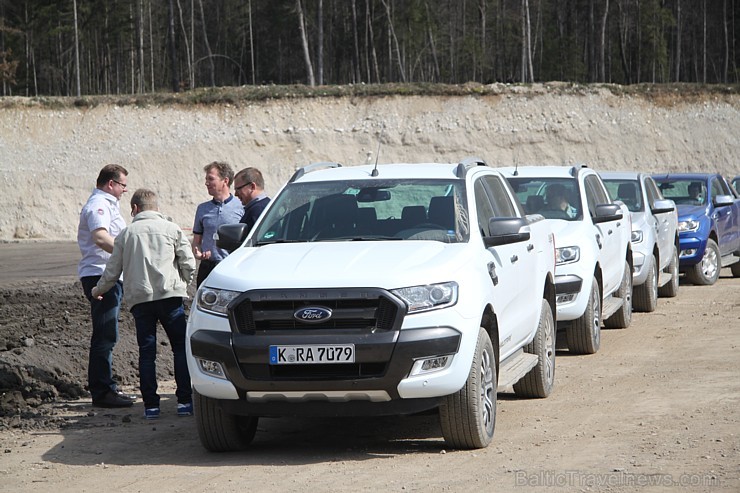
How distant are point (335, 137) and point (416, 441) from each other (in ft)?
147

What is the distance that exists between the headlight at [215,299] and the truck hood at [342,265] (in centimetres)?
4

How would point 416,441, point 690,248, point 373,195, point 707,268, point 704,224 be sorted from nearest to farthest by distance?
point 416,441, point 373,195, point 704,224, point 690,248, point 707,268

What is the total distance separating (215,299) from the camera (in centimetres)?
732

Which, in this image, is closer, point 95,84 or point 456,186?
point 456,186

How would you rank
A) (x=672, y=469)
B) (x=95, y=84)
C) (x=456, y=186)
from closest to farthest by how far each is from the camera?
(x=672, y=469), (x=456, y=186), (x=95, y=84)

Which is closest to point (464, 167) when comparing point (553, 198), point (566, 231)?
point (566, 231)

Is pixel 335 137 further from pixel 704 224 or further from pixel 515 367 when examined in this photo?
pixel 515 367

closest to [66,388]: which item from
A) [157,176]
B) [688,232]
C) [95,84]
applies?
[688,232]

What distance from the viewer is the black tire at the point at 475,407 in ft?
23.7

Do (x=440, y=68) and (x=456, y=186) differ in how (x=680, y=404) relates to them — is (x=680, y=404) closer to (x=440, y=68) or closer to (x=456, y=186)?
(x=456, y=186)

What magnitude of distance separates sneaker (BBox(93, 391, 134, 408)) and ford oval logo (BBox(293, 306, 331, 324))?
3.50 metres

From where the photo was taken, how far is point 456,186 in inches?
337

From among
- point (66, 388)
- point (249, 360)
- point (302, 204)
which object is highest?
point (302, 204)

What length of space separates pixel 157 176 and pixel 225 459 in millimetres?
42845
